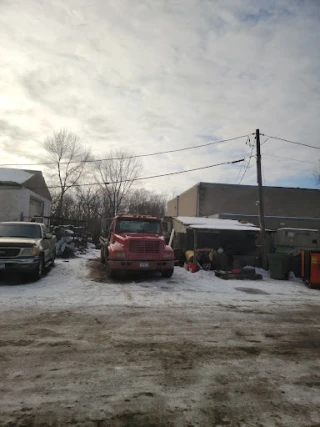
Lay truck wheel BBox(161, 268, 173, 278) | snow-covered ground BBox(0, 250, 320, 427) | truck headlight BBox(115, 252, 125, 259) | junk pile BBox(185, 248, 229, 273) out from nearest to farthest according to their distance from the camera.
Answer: snow-covered ground BBox(0, 250, 320, 427) → truck headlight BBox(115, 252, 125, 259) → truck wheel BBox(161, 268, 173, 278) → junk pile BBox(185, 248, 229, 273)

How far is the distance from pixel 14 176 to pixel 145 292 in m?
23.2

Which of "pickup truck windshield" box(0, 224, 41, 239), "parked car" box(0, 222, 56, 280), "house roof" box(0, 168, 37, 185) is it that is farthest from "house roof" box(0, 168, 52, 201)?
"parked car" box(0, 222, 56, 280)

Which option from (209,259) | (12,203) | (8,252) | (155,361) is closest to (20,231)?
(8,252)

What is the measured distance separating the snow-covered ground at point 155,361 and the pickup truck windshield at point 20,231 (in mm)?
3149

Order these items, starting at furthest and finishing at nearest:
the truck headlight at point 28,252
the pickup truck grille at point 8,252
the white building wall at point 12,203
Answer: the white building wall at point 12,203, the truck headlight at point 28,252, the pickup truck grille at point 8,252

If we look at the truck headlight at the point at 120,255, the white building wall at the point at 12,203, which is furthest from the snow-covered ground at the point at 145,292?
the white building wall at the point at 12,203

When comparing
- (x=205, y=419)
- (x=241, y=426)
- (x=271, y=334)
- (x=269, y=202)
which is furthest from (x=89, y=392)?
(x=269, y=202)

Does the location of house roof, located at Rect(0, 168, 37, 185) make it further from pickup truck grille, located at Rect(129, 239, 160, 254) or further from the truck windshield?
pickup truck grille, located at Rect(129, 239, 160, 254)

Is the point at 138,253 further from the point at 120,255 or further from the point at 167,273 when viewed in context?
the point at 167,273

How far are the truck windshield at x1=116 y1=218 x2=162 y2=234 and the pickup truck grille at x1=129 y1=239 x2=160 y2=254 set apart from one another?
1.17 m

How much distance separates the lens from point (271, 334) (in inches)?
222

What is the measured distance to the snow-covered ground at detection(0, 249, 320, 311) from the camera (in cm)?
779

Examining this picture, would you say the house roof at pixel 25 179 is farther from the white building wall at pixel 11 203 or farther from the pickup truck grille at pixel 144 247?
the pickup truck grille at pixel 144 247

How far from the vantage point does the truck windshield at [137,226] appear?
12477 mm
